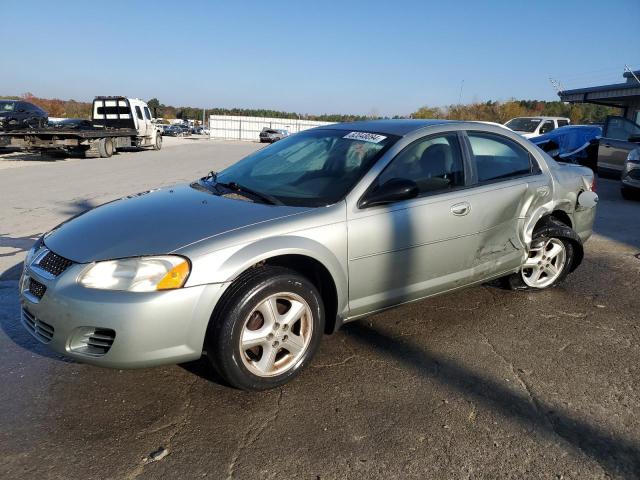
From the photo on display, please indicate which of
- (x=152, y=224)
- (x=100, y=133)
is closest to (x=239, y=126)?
(x=100, y=133)

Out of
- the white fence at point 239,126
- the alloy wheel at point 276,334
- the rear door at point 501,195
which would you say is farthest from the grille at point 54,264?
the white fence at point 239,126

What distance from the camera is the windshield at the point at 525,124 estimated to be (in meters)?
18.8

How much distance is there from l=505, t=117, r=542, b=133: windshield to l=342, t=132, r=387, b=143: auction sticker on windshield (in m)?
16.9

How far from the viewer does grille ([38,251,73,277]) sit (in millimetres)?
2738

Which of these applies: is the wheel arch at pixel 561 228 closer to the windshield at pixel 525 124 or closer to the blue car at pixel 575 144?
the blue car at pixel 575 144

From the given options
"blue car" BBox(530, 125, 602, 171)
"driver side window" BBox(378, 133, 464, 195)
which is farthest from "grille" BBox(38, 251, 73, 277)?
"blue car" BBox(530, 125, 602, 171)

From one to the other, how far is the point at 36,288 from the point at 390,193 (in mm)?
2129

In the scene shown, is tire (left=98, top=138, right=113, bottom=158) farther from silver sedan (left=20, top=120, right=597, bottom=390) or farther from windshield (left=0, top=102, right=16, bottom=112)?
silver sedan (left=20, top=120, right=597, bottom=390)

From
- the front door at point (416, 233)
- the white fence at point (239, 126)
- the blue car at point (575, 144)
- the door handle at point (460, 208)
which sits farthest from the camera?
the white fence at point (239, 126)

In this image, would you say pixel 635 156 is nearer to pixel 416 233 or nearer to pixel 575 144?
pixel 575 144

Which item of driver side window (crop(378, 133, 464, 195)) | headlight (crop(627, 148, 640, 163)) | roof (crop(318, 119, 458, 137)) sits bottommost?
driver side window (crop(378, 133, 464, 195))

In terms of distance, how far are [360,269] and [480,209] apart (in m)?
1.15

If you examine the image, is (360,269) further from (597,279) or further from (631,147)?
(631,147)

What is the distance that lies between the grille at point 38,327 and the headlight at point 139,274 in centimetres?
34
